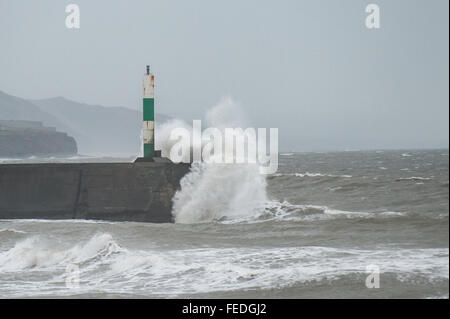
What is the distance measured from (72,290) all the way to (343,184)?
17.7 m

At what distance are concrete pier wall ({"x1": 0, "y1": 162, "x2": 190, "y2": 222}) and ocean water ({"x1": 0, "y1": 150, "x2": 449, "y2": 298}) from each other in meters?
0.45

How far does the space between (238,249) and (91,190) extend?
622 cm

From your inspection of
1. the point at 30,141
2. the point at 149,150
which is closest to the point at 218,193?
the point at 149,150

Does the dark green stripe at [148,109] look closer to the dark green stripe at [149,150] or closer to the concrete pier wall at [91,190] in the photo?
the dark green stripe at [149,150]

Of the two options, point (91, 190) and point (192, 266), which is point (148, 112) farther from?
point (192, 266)

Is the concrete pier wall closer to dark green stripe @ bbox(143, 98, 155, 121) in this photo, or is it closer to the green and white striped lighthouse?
the green and white striped lighthouse

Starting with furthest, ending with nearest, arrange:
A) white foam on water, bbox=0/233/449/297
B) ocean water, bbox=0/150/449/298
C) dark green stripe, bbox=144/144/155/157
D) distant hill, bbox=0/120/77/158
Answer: distant hill, bbox=0/120/77/158, dark green stripe, bbox=144/144/155/157, white foam on water, bbox=0/233/449/297, ocean water, bbox=0/150/449/298

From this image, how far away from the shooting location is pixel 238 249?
1139cm

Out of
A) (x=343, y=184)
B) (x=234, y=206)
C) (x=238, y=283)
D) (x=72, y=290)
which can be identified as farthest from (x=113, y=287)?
(x=343, y=184)

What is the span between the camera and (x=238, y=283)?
8539 mm

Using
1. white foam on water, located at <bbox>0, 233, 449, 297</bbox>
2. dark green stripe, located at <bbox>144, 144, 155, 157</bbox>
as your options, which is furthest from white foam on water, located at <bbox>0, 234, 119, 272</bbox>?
dark green stripe, located at <bbox>144, 144, 155, 157</bbox>

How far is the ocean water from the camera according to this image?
8.07 meters
